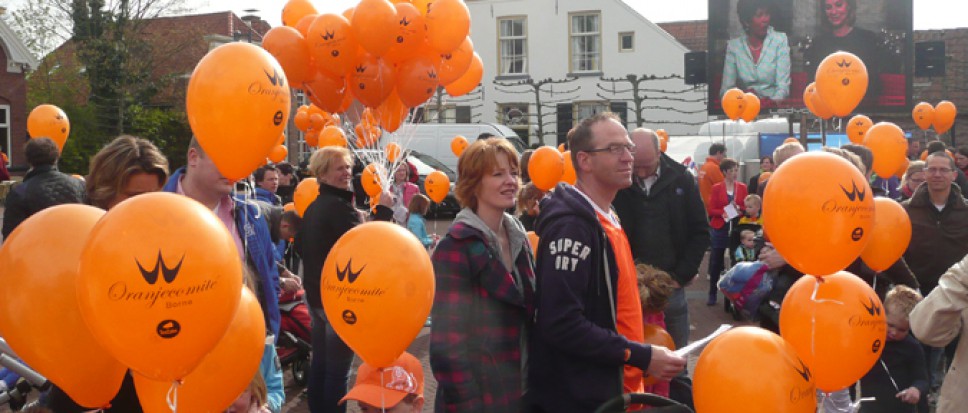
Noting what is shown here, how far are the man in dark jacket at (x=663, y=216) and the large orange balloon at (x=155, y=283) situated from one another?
3.25 m

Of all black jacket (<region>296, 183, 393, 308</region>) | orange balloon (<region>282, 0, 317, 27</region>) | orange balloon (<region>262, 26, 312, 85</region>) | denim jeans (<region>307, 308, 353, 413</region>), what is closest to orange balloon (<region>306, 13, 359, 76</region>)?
orange balloon (<region>262, 26, 312, 85</region>)

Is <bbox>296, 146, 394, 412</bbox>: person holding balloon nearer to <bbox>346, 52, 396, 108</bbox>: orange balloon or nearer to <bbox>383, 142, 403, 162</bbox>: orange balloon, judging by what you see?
<bbox>346, 52, 396, 108</bbox>: orange balloon

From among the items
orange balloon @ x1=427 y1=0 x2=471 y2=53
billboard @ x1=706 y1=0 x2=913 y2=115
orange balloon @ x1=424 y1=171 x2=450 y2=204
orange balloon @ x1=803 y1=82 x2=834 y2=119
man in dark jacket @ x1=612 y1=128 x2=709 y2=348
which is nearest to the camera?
man in dark jacket @ x1=612 y1=128 x2=709 y2=348

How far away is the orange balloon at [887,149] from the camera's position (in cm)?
938

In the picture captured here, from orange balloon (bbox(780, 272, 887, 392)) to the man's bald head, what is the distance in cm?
195

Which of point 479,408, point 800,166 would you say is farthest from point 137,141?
point 800,166

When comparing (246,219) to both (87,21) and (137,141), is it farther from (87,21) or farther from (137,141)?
(87,21)

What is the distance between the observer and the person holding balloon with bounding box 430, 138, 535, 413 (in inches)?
127

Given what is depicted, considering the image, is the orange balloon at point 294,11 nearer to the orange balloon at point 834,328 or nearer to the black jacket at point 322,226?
the black jacket at point 322,226

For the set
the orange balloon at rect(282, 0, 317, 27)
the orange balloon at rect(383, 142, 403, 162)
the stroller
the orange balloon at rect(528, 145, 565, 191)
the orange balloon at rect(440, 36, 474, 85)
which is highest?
the orange balloon at rect(282, 0, 317, 27)

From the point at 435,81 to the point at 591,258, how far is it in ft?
15.5

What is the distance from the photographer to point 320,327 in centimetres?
505

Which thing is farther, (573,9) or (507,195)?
(573,9)

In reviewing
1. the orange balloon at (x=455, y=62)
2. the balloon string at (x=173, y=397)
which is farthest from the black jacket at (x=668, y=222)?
the balloon string at (x=173, y=397)
